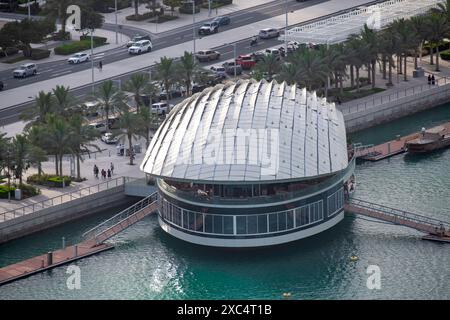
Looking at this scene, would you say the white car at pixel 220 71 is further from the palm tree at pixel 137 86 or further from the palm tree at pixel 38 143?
the palm tree at pixel 38 143

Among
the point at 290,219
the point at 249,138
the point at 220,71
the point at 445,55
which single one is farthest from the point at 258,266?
the point at 445,55

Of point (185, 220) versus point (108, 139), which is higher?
point (185, 220)

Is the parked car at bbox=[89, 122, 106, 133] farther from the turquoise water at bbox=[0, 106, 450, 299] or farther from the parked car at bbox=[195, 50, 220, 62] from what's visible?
the parked car at bbox=[195, 50, 220, 62]

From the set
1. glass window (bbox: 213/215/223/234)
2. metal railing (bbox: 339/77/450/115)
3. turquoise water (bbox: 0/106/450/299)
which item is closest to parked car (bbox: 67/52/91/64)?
metal railing (bbox: 339/77/450/115)

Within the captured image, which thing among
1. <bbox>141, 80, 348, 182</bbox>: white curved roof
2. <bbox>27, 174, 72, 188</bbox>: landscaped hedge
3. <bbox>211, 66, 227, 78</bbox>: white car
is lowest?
<bbox>211, 66, 227, 78</bbox>: white car

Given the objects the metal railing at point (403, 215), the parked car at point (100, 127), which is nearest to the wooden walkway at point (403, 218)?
the metal railing at point (403, 215)

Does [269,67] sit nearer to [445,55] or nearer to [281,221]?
[445,55]

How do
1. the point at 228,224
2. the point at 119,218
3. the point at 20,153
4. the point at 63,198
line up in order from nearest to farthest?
the point at 228,224, the point at 119,218, the point at 20,153, the point at 63,198
